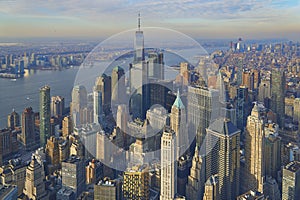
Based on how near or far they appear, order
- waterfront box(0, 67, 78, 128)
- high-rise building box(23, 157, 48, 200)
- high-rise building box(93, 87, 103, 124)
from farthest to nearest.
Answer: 1. waterfront box(0, 67, 78, 128)
2. high-rise building box(93, 87, 103, 124)
3. high-rise building box(23, 157, 48, 200)

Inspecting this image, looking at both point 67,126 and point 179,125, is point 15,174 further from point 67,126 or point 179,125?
point 179,125

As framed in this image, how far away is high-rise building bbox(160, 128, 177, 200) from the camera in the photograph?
10.9 ft

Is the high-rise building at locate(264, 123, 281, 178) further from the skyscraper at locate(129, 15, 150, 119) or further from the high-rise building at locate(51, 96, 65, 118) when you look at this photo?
the high-rise building at locate(51, 96, 65, 118)

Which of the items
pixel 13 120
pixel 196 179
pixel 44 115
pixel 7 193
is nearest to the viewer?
pixel 7 193

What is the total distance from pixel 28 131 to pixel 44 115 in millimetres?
436

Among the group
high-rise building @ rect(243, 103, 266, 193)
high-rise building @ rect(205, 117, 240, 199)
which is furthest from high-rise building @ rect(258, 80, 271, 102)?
high-rise building @ rect(205, 117, 240, 199)

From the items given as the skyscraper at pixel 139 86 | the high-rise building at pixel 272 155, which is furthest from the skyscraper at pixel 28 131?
the high-rise building at pixel 272 155

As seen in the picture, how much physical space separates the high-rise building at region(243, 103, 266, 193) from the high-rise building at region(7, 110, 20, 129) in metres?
4.24

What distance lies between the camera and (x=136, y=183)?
11.6ft

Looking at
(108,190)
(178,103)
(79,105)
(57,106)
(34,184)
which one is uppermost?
(178,103)

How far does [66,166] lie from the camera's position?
13.3 feet

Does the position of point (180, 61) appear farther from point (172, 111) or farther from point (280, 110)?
point (280, 110)

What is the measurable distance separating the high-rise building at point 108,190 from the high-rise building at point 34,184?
764 mm

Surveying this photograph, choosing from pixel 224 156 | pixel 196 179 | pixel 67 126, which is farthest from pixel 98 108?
pixel 224 156
